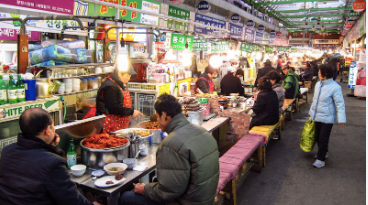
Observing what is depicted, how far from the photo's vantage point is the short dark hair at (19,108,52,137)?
2314 mm

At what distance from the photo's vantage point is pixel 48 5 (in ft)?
19.9

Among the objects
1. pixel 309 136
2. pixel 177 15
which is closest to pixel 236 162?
pixel 309 136

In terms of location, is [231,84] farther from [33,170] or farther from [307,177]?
[33,170]

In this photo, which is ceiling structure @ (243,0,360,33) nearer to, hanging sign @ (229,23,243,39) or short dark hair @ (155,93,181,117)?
hanging sign @ (229,23,243,39)

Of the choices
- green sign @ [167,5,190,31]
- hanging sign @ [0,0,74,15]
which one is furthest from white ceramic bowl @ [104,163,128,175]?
green sign @ [167,5,190,31]

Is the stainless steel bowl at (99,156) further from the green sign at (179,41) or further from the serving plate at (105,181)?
the green sign at (179,41)

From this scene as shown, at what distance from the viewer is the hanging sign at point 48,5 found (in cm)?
555

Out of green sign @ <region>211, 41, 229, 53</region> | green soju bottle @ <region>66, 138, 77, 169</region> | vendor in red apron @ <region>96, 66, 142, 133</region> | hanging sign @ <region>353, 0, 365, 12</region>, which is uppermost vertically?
hanging sign @ <region>353, 0, 365, 12</region>

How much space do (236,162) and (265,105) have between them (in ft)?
7.45

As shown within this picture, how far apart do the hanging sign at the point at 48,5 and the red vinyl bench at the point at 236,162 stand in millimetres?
4535

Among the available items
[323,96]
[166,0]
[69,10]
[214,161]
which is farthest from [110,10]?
[214,161]

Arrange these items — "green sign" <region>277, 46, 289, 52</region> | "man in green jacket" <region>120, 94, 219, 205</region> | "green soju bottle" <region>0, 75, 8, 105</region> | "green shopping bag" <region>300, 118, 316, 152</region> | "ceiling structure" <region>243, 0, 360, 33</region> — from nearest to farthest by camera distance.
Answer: "man in green jacket" <region>120, 94, 219, 205</region> < "green soju bottle" <region>0, 75, 8, 105</region> < "green shopping bag" <region>300, 118, 316, 152</region> < "ceiling structure" <region>243, 0, 360, 33</region> < "green sign" <region>277, 46, 289, 52</region>

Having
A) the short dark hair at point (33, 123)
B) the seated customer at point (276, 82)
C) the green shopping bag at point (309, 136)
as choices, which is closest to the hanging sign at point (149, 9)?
the seated customer at point (276, 82)

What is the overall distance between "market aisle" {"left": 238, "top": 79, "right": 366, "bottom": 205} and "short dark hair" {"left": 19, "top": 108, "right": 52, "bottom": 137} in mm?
3403
